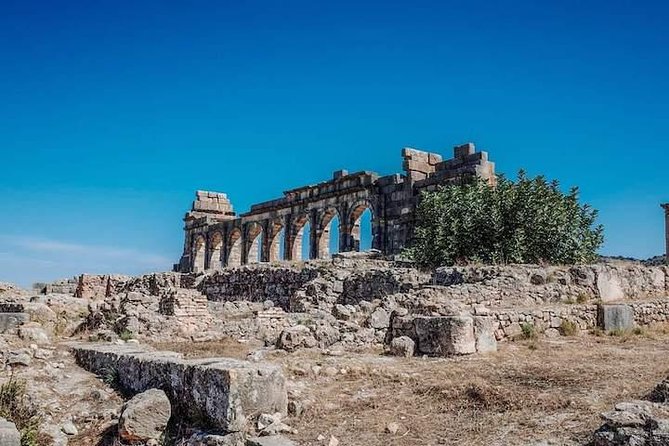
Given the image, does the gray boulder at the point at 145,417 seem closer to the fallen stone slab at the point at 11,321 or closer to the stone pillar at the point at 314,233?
the fallen stone slab at the point at 11,321

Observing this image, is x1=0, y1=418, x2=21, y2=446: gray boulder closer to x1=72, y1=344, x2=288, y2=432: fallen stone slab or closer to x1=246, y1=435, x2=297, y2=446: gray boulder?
x1=72, y1=344, x2=288, y2=432: fallen stone slab

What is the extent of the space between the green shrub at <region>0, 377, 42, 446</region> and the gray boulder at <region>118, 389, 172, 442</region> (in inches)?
31.5

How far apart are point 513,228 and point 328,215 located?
11.4 m

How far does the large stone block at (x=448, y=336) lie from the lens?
28.0 ft

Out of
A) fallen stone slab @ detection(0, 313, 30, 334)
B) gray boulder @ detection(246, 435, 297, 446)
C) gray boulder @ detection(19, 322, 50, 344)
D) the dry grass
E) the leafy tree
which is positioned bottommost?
gray boulder @ detection(246, 435, 297, 446)

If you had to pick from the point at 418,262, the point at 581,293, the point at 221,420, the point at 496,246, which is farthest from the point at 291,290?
the point at 221,420

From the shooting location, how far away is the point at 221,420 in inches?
215

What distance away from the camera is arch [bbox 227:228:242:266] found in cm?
3325

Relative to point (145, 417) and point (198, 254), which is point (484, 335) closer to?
point (145, 417)

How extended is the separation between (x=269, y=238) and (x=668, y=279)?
1897cm

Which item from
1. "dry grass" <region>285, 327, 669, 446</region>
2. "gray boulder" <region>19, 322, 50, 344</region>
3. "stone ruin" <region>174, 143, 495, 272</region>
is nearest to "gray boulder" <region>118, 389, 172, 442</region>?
"dry grass" <region>285, 327, 669, 446</region>

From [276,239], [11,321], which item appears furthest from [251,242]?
[11,321]

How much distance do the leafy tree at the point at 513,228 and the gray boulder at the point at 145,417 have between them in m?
11.9

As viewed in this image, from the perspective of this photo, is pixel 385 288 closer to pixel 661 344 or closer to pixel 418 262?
pixel 418 262
